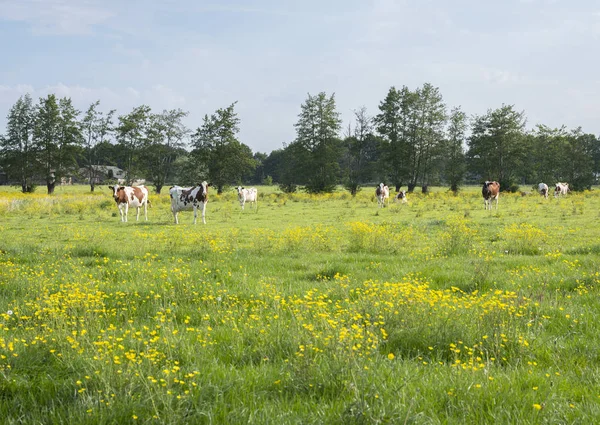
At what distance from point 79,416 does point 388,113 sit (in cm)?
5709

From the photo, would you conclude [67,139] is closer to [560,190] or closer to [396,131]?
[396,131]

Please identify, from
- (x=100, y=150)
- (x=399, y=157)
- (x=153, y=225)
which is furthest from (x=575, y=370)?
(x=100, y=150)

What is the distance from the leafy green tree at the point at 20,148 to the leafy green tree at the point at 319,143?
116 ft

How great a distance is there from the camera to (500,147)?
59406mm

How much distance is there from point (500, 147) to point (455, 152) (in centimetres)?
575

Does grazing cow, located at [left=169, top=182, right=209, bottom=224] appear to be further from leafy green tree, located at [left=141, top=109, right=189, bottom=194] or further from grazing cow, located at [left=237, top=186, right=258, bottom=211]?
leafy green tree, located at [left=141, top=109, right=189, bottom=194]

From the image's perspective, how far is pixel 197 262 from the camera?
10.4 meters

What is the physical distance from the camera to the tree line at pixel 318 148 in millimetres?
56344

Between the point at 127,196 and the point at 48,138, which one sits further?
the point at 48,138

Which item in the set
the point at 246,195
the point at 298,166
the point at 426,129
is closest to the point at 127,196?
the point at 246,195

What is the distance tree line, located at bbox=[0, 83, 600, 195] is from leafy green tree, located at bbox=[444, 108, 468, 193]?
0.13m

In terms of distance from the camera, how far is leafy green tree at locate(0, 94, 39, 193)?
60.5 m

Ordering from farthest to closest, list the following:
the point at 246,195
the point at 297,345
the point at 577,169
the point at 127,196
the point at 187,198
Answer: the point at 577,169 < the point at 246,195 < the point at 127,196 < the point at 187,198 < the point at 297,345

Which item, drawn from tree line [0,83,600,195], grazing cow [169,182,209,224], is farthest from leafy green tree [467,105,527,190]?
grazing cow [169,182,209,224]
